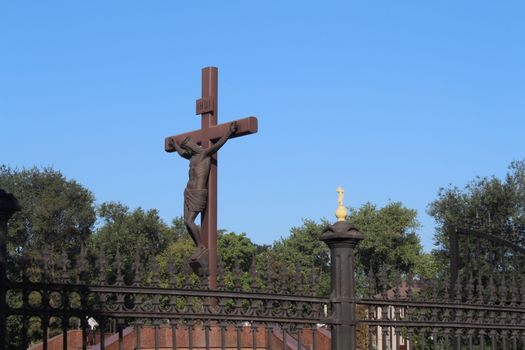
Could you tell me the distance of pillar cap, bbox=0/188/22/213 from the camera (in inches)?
254

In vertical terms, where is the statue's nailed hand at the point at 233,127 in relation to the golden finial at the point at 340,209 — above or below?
above

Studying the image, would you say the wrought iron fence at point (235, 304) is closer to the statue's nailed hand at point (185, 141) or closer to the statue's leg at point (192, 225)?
the statue's leg at point (192, 225)

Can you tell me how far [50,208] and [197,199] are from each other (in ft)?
117

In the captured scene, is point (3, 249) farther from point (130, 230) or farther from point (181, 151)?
point (130, 230)

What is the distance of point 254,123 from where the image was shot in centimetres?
1293

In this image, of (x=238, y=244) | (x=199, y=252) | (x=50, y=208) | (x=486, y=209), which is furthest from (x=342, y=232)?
(x=238, y=244)

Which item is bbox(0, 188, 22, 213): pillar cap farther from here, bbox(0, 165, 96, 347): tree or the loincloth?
bbox(0, 165, 96, 347): tree

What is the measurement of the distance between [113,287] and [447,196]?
2921cm

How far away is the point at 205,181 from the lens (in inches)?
524

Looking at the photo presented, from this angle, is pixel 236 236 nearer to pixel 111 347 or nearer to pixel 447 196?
pixel 447 196

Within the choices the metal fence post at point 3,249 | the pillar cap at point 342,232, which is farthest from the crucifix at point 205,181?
the metal fence post at point 3,249

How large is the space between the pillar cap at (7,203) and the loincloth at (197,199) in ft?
22.1

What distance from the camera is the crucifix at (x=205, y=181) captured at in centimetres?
1308

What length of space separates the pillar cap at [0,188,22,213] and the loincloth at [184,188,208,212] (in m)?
6.74
